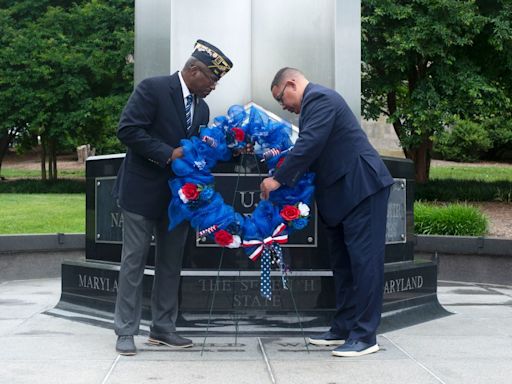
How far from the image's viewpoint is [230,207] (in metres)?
5.93

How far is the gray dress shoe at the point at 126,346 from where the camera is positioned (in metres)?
5.85

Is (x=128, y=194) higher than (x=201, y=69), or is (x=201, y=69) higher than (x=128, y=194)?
(x=201, y=69)

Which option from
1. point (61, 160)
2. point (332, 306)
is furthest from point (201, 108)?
point (61, 160)

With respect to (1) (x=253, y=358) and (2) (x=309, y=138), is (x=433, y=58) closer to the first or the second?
(2) (x=309, y=138)

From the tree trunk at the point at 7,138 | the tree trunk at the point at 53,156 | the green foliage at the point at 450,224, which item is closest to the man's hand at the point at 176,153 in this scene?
the green foliage at the point at 450,224

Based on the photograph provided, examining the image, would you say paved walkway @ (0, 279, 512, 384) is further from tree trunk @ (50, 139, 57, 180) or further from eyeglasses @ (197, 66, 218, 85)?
tree trunk @ (50, 139, 57, 180)

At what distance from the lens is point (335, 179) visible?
596cm

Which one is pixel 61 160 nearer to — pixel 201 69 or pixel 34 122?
pixel 34 122

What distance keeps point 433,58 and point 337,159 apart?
13933 millimetres

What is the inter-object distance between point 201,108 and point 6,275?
5434mm

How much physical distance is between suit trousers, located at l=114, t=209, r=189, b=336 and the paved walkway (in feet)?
0.71

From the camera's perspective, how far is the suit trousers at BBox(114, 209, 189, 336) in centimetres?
594

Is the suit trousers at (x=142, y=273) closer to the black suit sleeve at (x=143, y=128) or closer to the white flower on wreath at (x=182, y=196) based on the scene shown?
the white flower on wreath at (x=182, y=196)

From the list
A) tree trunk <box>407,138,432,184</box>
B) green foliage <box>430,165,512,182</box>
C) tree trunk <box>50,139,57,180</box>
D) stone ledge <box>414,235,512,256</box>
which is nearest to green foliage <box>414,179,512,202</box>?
tree trunk <box>407,138,432,184</box>
